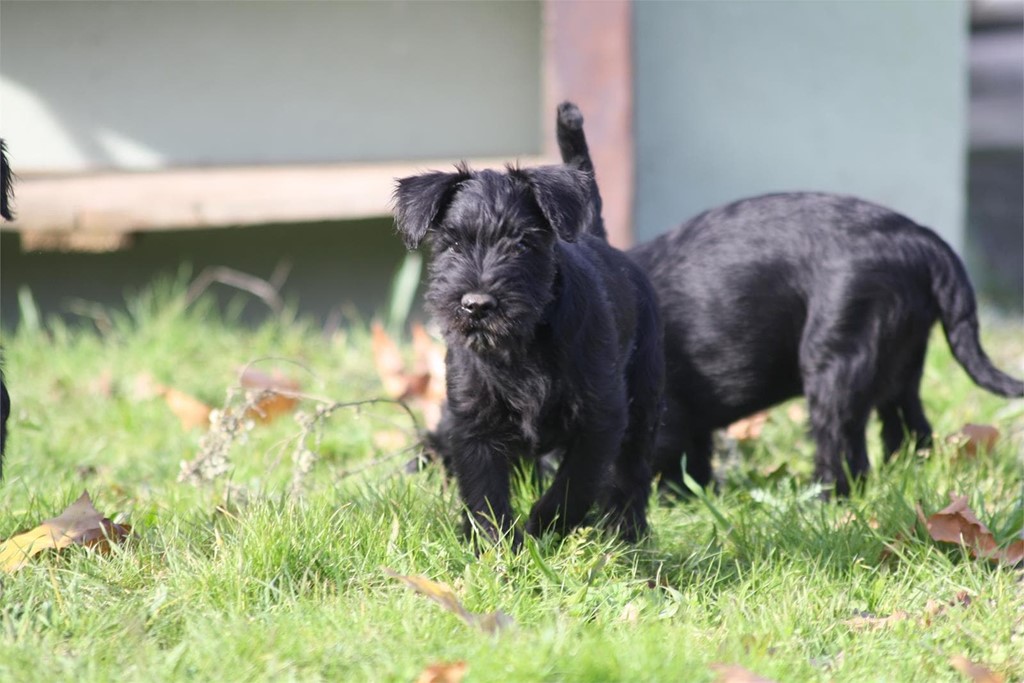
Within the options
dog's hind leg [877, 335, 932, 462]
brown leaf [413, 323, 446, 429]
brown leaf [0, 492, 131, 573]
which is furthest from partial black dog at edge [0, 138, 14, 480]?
dog's hind leg [877, 335, 932, 462]

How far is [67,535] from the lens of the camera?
3307 mm

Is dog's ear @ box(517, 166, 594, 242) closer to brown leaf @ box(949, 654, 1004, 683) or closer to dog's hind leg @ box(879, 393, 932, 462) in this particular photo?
brown leaf @ box(949, 654, 1004, 683)

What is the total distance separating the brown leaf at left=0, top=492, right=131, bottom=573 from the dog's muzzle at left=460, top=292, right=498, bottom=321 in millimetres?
1135

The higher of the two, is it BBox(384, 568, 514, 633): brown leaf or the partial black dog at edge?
the partial black dog at edge

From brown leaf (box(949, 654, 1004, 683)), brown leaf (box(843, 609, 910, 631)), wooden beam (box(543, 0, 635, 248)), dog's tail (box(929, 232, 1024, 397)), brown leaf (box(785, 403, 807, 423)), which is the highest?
wooden beam (box(543, 0, 635, 248))

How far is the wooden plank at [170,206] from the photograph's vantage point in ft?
20.8

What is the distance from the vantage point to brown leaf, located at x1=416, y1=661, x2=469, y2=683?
2.54m

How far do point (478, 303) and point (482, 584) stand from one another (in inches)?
27.8

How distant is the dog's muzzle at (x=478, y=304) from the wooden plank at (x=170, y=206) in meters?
3.15

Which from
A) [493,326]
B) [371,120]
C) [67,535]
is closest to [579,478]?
[493,326]

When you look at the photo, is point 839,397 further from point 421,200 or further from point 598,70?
point 598,70

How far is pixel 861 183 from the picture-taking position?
6.84 metres

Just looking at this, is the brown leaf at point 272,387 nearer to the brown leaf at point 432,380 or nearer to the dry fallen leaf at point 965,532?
the brown leaf at point 432,380

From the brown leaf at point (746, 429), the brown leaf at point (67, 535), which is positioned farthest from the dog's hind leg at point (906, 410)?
the brown leaf at point (67, 535)
